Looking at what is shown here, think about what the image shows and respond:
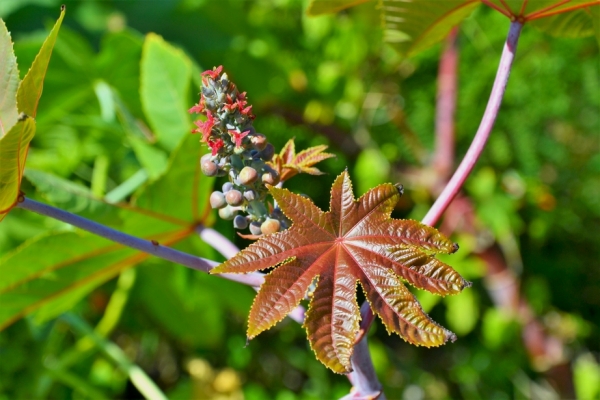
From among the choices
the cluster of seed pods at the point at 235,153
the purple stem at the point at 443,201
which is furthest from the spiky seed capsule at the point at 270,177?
the purple stem at the point at 443,201

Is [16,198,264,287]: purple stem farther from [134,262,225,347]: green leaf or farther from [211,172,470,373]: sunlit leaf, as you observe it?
[134,262,225,347]: green leaf

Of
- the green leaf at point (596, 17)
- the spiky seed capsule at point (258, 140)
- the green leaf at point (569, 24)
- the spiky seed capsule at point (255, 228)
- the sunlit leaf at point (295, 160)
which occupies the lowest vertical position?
the spiky seed capsule at point (255, 228)

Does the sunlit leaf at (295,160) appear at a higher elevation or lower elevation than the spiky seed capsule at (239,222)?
higher

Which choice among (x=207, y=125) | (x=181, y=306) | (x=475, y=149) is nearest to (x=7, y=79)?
(x=207, y=125)

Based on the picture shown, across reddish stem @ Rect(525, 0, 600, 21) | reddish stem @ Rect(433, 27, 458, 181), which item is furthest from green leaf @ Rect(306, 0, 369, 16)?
reddish stem @ Rect(433, 27, 458, 181)

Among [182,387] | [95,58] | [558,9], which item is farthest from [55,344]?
[558,9]

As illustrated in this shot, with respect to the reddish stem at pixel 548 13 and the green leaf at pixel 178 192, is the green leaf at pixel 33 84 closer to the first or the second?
the green leaf at pixel 178 192

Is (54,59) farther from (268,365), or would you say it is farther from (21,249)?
(268,365)
